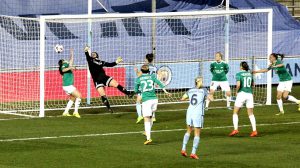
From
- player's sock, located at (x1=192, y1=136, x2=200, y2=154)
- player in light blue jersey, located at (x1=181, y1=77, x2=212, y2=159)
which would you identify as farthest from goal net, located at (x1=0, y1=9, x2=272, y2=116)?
player's sock, located at (x1=192, y1=136, x2=200, y2=154)

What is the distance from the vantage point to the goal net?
126 feet

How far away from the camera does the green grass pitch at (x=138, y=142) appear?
25.2 metres

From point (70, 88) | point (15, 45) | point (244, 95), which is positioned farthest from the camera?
point (15, 45)

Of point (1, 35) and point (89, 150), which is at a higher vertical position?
point (1, 35)

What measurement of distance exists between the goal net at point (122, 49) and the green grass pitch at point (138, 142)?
2.90 metres

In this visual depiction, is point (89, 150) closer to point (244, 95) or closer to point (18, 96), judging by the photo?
point (244, 95)

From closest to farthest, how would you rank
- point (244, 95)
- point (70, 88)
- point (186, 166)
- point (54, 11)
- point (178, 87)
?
point (186, 166) < point (244, 95) < point (70, 88) < point (178, 87) < point (54, 11)

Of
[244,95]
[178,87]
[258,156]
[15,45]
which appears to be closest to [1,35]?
[15,45]

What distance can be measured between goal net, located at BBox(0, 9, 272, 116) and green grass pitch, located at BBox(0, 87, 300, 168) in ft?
9.50

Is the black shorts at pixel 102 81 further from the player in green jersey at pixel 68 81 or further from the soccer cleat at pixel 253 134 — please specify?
the soccer cleat at pixel 253 134

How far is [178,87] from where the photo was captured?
43.8 metres

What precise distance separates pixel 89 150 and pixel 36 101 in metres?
11.3

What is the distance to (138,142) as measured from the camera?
29094 millimetres

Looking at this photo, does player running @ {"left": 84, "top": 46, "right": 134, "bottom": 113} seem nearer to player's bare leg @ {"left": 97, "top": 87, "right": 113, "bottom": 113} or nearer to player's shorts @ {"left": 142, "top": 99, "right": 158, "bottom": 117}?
player's bare leg @ {"left": 97, "top": 87, "right": 113, "bottom": 113}
